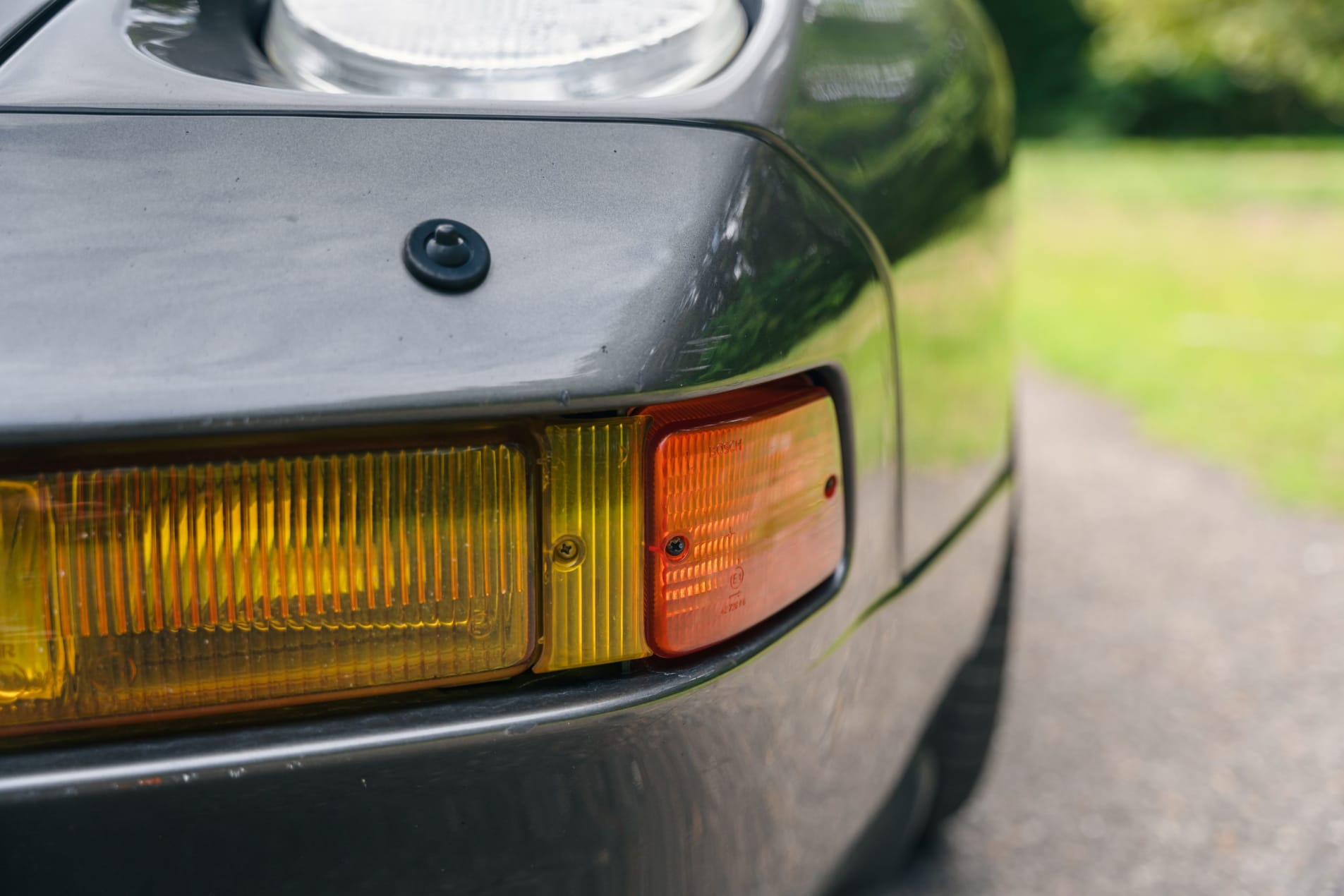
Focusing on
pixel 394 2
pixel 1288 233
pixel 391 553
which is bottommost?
pixel 1288 233

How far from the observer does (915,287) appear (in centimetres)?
138

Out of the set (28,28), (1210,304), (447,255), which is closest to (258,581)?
(447,255)

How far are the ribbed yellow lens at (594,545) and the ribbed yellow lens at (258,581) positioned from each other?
25 mm

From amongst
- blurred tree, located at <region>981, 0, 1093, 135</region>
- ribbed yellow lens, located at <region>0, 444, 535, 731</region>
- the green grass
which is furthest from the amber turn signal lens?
blurred tree, located at <region>981, 0, 1093, 135</region>

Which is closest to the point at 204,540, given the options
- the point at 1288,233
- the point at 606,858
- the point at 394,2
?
the point at 606,858

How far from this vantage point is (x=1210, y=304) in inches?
336

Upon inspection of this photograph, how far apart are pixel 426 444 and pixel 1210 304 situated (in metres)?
8.64

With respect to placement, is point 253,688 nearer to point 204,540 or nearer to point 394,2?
point 204,540

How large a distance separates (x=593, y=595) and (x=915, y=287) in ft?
1.94

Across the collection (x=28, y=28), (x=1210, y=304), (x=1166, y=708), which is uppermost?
(x=28, y=28)

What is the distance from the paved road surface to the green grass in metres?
0.65

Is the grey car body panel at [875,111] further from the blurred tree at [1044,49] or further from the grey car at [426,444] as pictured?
the blurred tree at [1044,49]

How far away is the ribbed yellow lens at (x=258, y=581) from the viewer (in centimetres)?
90

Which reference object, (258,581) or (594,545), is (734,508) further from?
(258,581)
